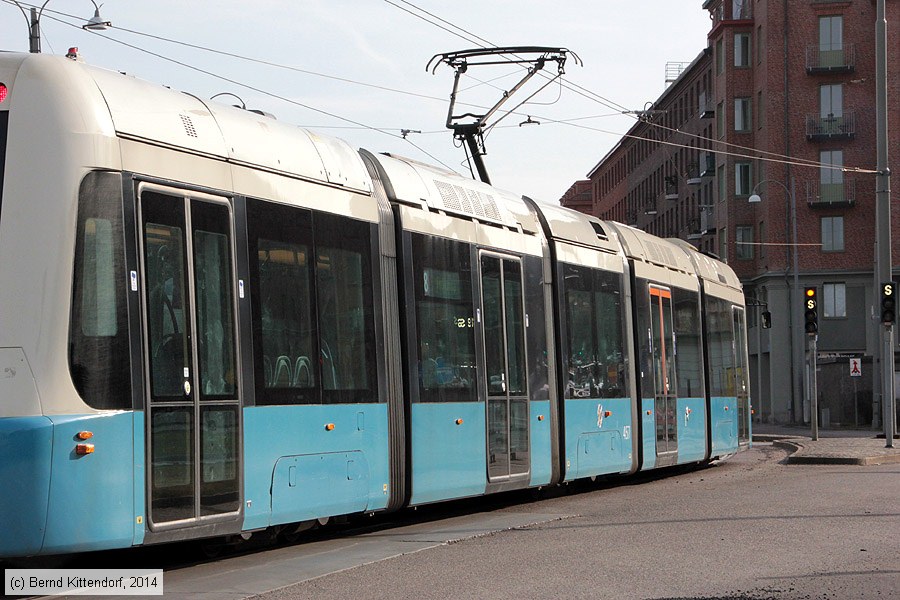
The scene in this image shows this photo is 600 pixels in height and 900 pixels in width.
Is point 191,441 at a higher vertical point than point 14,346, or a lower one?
lower

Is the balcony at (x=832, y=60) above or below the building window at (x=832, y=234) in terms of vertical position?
above

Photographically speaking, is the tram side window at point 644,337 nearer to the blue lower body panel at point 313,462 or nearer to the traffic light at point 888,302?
the blue lower body panel at point 313,462

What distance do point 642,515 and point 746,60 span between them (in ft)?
195

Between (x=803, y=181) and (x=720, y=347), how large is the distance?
143 ft

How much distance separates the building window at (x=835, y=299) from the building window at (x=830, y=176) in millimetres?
3986

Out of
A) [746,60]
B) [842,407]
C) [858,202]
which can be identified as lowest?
[842,407]

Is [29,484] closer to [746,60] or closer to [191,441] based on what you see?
[191,441]

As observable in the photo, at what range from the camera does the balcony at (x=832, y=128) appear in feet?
217

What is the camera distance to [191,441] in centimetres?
1000

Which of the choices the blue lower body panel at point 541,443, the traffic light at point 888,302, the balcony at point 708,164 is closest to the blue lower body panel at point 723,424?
the traffic light at point 888,302

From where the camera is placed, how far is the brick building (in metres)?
64.6

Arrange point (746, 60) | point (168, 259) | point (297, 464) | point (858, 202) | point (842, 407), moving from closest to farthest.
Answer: point (168, 259) < point (297, 464) < point (842, 407) < point (858, 202) < point (746, 60)


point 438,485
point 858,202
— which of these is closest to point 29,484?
point 438,485

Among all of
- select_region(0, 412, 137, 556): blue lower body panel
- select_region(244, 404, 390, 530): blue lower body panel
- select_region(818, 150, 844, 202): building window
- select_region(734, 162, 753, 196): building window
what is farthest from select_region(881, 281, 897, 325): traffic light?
select_region(734, 162, 753, 196): building window
